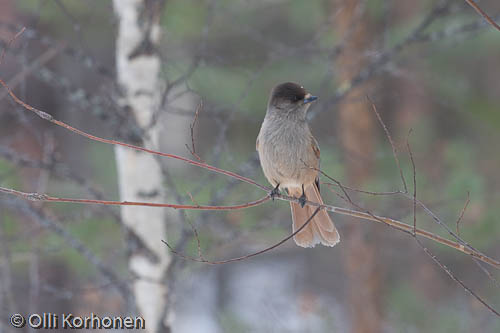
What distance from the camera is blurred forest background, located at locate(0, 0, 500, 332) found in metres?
3.24

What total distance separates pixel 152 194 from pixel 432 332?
4788 mm

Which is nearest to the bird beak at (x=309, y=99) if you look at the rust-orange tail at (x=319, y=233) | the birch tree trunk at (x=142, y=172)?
the rust-orange tail at (x=319, y=233)

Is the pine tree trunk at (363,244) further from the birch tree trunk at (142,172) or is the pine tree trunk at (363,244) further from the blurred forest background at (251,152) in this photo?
the birch tree trunk at (142,172)

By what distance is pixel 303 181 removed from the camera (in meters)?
3.17

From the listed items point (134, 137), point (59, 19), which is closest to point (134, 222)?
point (134, 137)

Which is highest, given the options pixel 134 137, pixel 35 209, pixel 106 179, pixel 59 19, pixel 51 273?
pixel 59 19

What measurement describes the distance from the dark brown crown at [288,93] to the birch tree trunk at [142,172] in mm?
726

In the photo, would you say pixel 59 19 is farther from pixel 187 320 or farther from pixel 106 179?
pixel 187 320

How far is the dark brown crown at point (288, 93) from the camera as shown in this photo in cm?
319

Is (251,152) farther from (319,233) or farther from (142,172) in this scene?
(319,233)

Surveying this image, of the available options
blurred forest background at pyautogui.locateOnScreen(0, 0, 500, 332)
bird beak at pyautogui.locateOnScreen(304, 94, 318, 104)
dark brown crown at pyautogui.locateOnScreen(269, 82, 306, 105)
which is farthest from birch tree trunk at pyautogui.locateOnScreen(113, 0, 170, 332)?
bird beak at pyautogui.locateOnScreen(304, 94, 318, 104)

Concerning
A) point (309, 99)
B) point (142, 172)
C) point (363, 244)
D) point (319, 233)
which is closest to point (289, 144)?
point (309, 99)

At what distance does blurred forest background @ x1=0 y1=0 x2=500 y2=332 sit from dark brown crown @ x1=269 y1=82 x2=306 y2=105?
151 millimetres

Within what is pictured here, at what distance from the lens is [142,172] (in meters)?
3.52
